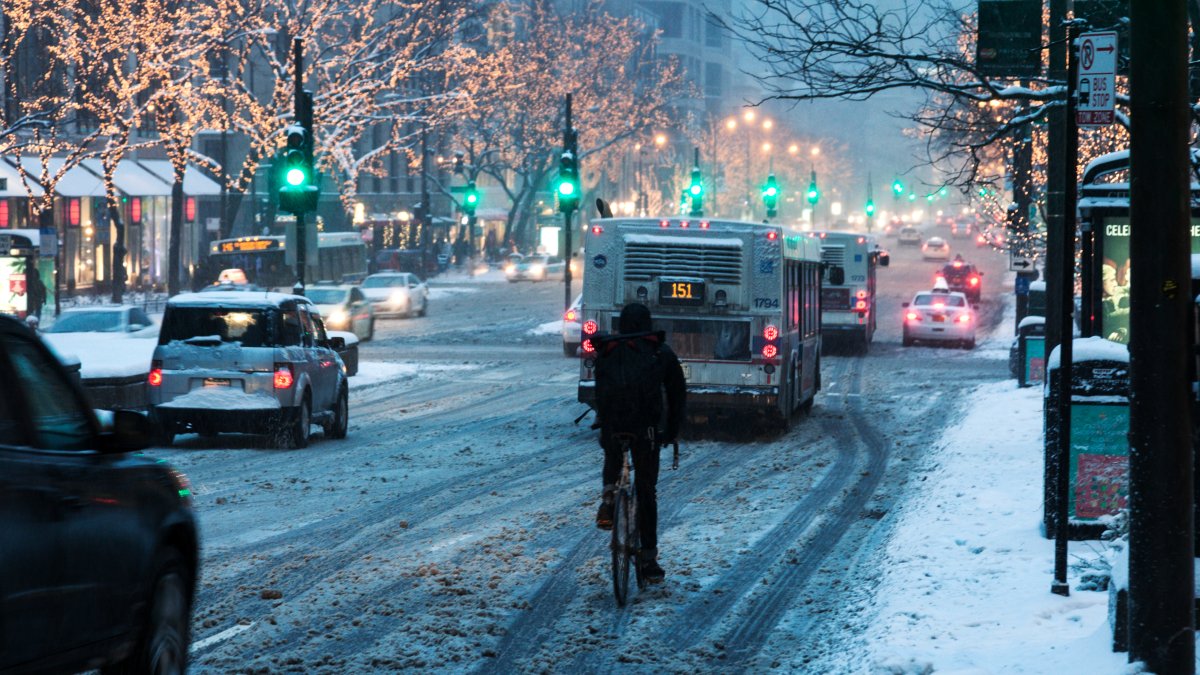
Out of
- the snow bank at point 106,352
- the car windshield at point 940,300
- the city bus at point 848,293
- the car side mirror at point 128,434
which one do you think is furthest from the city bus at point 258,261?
the car side mirror at point 128,434

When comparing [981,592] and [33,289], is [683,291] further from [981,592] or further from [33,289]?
[33,289]

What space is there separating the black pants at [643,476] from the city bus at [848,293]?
29327 mm

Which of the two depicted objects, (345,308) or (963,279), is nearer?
(345,308)

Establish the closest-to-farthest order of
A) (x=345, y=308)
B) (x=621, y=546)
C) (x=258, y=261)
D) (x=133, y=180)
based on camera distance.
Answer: (x=621, y=546), (x=345, y=308), (x=258, y=261), (x=133, y=180)

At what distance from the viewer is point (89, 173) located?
6238 centimetres

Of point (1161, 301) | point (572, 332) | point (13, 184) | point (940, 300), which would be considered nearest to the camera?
point (1161, 301)

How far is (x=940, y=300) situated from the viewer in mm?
45031

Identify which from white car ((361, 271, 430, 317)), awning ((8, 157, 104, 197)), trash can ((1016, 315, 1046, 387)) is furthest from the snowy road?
awning ((8, 157, 104, 197))

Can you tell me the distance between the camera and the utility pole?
7207 mm

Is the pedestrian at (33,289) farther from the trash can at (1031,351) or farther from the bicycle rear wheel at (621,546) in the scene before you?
the bicycle rear wheel at (621,546)

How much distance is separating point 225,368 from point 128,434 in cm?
1304

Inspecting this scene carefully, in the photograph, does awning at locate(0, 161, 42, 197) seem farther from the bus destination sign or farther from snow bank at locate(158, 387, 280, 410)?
the bus destination sign

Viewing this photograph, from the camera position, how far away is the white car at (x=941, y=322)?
4388 centimetres

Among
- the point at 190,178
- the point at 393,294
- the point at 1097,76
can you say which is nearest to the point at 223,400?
the point at 1097,76
